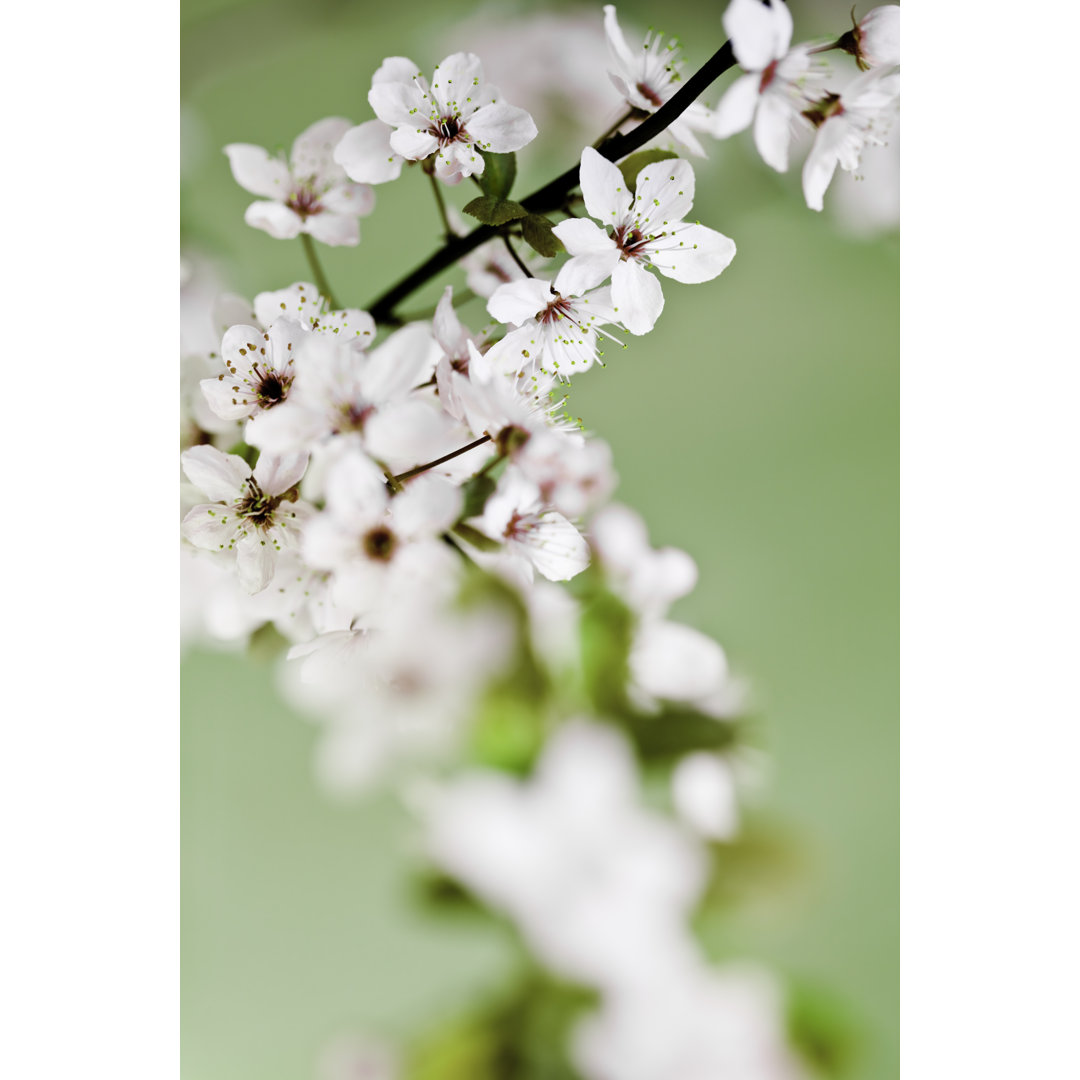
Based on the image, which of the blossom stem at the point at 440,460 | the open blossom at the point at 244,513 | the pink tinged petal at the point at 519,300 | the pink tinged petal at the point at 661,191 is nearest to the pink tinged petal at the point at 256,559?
A: the open blossom at the point at 244,513

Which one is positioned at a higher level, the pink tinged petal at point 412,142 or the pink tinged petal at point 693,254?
the pink tinged petal at point 412,142

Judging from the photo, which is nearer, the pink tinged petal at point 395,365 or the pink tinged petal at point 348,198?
the pink tinged petal at point 395,365

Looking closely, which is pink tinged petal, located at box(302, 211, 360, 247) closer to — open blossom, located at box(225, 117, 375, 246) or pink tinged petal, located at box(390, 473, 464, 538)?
open blossom, located at box(225, 117, 375, 246)

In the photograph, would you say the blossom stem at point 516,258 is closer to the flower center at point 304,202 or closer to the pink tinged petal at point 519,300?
the pink tinged petal at point 519,300

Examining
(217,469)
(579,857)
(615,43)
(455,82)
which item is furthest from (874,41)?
(579,857)
